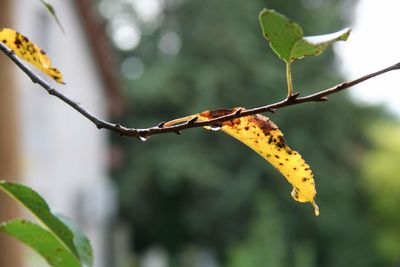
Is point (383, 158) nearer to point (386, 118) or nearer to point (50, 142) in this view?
point (386, 118)

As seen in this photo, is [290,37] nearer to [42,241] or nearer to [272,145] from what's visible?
[272,145]

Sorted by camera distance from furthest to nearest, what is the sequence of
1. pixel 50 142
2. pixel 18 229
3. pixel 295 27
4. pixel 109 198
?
pixel 109 198 → pixel 50 142 → pixel 18 229 → pixel 295 27

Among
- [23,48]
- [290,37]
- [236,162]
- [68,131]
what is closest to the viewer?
[290,37]

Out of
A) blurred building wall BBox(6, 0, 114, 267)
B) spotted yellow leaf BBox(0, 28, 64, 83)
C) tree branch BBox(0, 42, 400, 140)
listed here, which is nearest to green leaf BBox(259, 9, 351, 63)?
tree branch BBox(0, 42, 400, 140)

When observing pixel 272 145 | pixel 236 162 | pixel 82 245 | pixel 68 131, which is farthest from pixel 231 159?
pixel 272 145

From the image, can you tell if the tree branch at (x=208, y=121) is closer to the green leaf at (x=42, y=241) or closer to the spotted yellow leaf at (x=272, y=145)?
the spotted yellow leaf at (x=272, y=145)

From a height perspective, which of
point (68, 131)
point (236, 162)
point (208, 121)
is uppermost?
point (236, 162)

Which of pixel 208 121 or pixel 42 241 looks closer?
pixel 208 121

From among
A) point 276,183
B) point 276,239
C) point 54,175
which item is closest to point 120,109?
point 54,175
